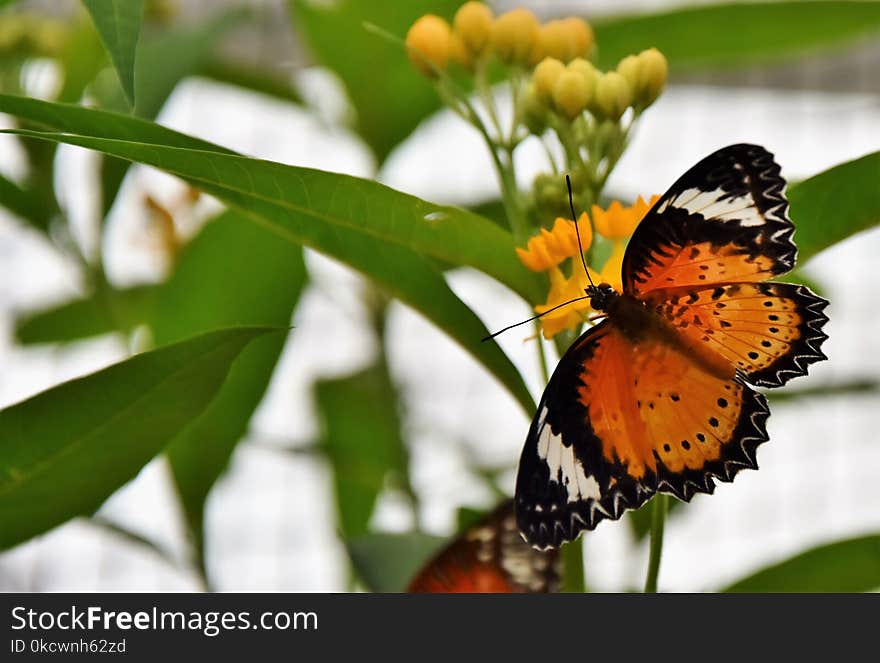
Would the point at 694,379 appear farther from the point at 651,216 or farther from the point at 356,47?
the point at 356,47

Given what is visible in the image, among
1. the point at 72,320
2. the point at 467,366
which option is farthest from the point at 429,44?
the point at 467,366

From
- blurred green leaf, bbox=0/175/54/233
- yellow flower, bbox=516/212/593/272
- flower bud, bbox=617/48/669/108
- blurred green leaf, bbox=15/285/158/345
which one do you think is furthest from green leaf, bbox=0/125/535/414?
blurred green leaf, bbox=15/285/158/345

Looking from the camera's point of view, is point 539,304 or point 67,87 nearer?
point 539,304

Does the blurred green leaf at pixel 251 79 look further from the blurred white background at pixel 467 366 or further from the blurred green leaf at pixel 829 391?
the blurred green leaf at pixel 829 391

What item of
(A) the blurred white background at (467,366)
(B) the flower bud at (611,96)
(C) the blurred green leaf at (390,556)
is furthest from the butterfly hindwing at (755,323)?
(A) the blurred white background at (467,366)
